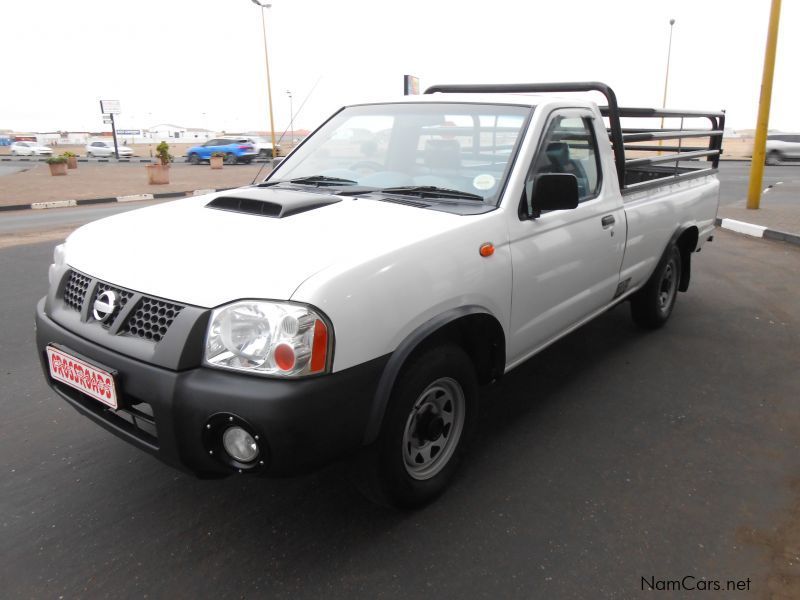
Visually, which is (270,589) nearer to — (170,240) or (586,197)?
(170,240)

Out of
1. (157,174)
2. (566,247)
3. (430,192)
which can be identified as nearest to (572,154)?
(566,247)

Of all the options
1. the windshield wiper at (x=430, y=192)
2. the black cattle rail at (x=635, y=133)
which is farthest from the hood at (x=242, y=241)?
the black cattle rail at (x=635, y=133)

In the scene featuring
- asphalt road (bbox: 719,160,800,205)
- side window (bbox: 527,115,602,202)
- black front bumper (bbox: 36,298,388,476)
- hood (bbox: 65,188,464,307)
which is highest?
side window (bbox: 527,115,602,202)

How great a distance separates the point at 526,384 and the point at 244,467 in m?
2.43

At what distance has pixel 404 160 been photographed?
339cm

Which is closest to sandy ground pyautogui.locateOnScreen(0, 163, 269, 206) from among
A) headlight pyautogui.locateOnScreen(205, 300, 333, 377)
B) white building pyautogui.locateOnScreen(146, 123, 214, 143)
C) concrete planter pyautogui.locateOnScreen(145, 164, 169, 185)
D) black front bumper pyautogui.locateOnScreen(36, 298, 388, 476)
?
concrete planter pyautogui.locateOnScreen(145, 164, 169, 185)

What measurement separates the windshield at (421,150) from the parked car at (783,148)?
102 feet

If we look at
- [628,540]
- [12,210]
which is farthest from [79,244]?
[12,210]

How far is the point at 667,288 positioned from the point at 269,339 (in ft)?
13.8

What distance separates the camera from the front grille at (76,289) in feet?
8.39

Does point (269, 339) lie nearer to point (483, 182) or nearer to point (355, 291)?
point (355, 291)

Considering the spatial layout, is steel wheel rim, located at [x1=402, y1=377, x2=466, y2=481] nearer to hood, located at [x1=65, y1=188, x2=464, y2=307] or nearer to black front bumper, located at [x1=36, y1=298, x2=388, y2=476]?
black front bumper, located at [x1=36, y1=298, x2=388, y2=476]

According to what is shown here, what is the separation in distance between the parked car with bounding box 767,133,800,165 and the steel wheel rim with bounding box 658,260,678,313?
28.6 m

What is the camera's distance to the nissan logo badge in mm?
2355
